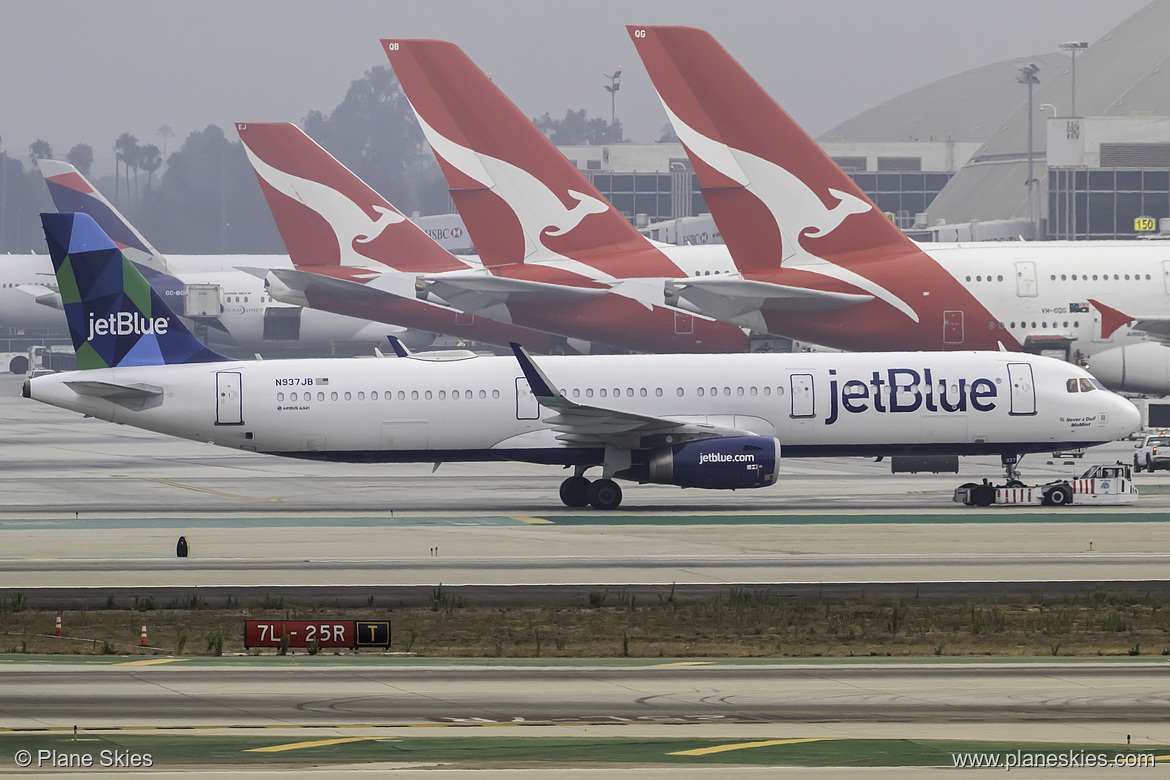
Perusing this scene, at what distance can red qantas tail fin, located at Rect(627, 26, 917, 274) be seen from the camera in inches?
2311

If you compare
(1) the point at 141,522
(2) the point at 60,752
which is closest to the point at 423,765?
(2) the point at 60,752

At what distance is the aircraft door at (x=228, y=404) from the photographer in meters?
42.5

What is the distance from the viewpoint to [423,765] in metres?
16.0

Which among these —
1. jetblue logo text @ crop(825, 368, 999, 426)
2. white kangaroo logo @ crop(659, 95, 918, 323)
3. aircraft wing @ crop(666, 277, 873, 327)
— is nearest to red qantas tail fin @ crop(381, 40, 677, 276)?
aircraft wing @ crop(666, 277, 873, 327)

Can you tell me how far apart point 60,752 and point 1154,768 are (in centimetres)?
1155

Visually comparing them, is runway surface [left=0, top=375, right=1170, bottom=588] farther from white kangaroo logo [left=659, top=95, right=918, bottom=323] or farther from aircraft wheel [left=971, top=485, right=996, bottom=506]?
white kangaroo logo [left=659, top=95, right=918, bottom=323]

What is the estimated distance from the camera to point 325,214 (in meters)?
74.8

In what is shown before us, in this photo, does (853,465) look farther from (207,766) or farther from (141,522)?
(207,766)

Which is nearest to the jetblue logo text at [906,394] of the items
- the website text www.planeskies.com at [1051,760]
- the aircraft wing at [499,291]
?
the aircraft wing at [499,291]

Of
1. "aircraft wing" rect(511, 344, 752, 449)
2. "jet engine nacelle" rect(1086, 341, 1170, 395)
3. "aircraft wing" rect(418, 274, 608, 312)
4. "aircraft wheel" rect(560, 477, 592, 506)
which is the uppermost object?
"aircraft wing" rect(418, 274, 608, 312)

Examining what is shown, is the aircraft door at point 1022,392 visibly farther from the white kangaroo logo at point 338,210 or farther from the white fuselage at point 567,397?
the white kangaroo logo at point 338,210

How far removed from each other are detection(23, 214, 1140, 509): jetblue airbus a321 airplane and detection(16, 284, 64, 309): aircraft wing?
79.4 meters

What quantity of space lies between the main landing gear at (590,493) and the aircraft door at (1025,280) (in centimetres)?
2381

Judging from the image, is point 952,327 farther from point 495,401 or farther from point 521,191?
point 495,401
